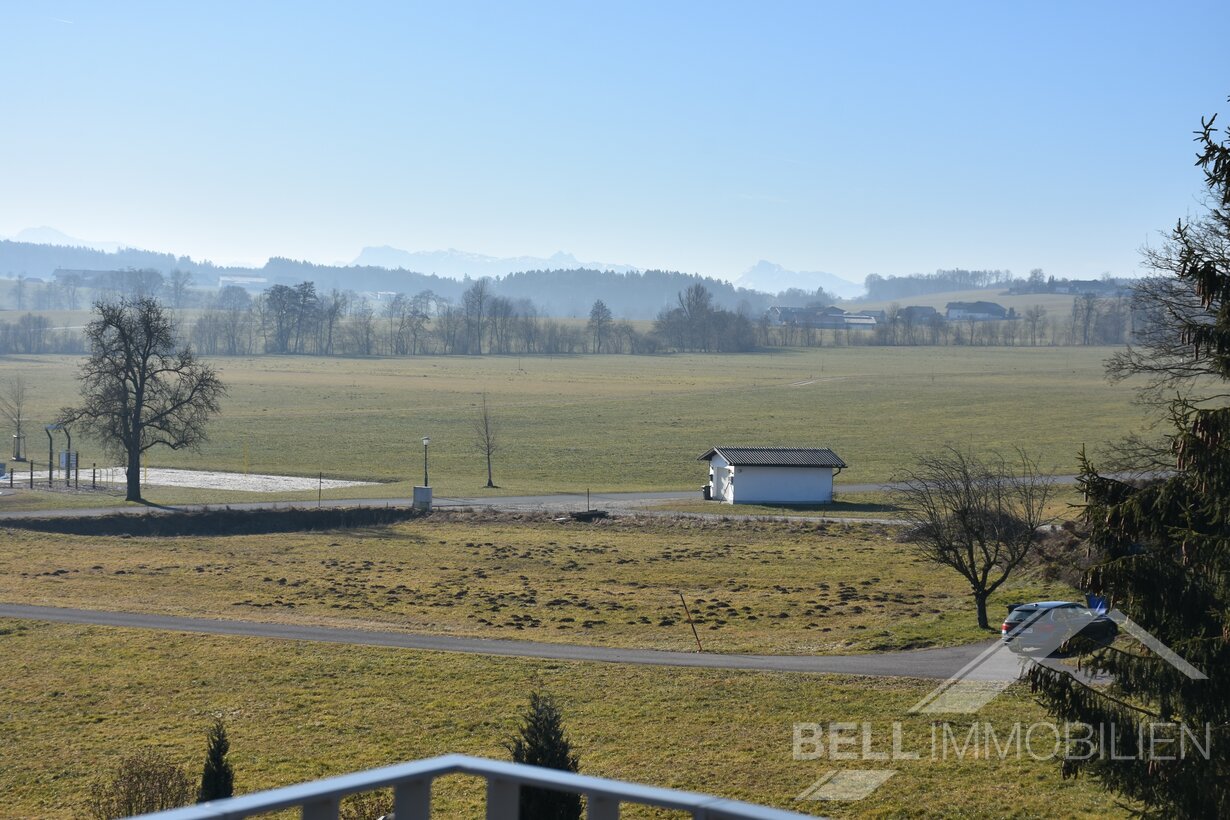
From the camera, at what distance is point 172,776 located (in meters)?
16.5

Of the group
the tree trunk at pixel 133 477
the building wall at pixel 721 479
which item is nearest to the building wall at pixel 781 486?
the building wall at pixel 721 479

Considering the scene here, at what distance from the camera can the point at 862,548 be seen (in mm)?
45562

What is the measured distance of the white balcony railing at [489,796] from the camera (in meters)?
3.13

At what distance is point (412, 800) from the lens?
12.6 ft

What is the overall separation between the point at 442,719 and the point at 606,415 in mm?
79270

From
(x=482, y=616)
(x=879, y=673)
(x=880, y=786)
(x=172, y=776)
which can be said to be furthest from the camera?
(x=482, y=616)

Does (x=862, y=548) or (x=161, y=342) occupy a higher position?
(x=161, y=342)

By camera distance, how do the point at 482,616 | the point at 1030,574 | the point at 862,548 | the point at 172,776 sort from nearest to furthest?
the point at 172,776, the point at 482,616, the point at 1030,574, the point at 862,548

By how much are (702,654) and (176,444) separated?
1629 inches

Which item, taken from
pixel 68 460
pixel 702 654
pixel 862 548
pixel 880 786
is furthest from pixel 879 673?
pixel 68 460

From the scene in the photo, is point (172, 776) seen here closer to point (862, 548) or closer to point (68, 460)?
point (862, 548)

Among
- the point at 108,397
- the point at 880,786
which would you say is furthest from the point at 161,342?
the point at 880,786

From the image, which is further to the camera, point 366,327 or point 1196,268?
point 366,327

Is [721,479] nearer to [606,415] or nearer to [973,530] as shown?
[973,530]
